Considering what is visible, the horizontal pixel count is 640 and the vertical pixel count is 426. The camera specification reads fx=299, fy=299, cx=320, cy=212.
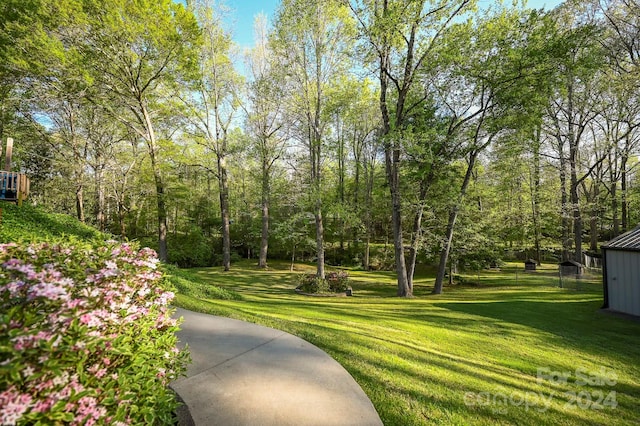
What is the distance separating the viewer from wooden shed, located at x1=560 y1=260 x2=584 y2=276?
1658cm

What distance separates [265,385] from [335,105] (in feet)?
58.8

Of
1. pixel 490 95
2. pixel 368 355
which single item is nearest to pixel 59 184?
pixel 368 355

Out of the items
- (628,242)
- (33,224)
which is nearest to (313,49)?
(33,224)

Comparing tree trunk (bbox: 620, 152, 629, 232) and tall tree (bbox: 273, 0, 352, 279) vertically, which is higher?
tall tree (bbox: 273, 0, 352, 279)

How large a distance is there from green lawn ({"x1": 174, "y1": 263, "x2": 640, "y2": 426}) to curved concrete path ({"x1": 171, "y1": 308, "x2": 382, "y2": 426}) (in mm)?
379

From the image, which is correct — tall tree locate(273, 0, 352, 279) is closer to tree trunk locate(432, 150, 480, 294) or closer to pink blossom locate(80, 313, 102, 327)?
tree trunk locate(432, 150, 480, 294)

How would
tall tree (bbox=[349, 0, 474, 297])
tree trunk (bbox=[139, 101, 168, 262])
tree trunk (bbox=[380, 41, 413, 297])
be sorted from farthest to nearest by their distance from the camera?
1. tree trunk (bbox=[139, 101, 168, 262])
2. tree trunk (bbox=[380, 41, 413, 297])
3. tall tree (bbox=[349, 0, 474, 297])

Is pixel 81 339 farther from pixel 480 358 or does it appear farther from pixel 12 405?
pixel 480 358

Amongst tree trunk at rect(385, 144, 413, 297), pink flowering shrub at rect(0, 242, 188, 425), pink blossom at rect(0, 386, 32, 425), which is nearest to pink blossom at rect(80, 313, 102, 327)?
pink flowering shrub at rect(0, 242, 188, 425)

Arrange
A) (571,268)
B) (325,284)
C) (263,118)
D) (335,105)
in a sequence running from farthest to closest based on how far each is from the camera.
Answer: (263,118) < (335,105) < (571,268) < (325,284)

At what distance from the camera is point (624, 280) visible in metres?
9.57

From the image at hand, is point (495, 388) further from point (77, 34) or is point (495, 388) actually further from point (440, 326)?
point (77, 34)

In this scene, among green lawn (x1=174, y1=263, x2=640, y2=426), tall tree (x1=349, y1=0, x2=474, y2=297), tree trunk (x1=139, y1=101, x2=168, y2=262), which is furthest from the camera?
tree trunk (x1=139, y1=101, x2=168, y2=262)

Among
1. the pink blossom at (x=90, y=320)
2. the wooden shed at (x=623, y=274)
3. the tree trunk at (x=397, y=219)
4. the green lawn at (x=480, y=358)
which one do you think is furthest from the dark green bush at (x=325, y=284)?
the pink blossom at (x=90, y=320)
